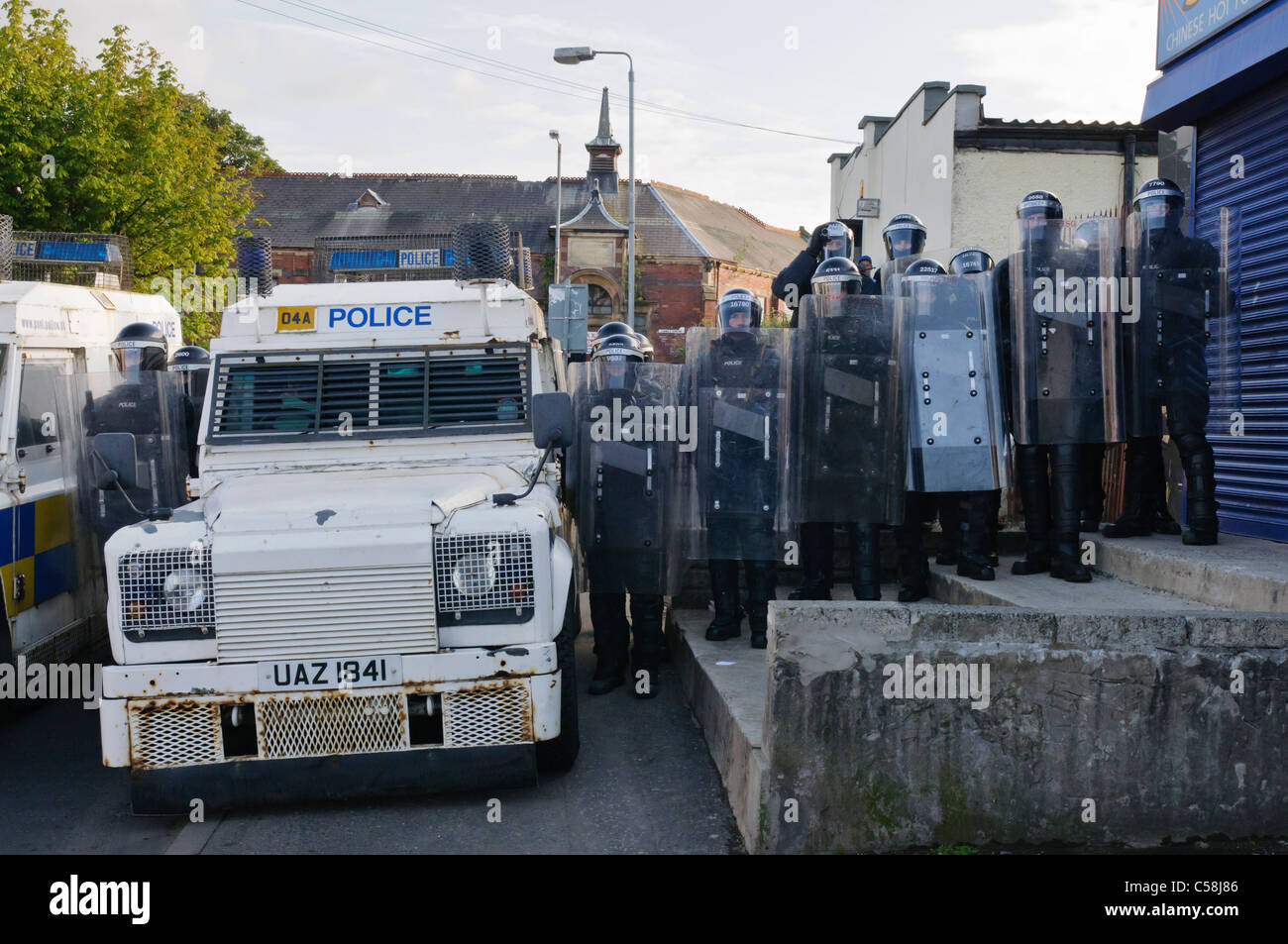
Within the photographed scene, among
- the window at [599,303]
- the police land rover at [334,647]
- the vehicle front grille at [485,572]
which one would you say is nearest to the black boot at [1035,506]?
the police land rover at [334,647]

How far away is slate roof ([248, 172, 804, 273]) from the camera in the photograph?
54312mm

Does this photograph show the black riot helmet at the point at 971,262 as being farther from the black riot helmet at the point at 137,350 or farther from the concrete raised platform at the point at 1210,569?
the black riot helmet at the point at 137,350

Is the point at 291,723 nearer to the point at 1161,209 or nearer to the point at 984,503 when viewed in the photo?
the point at 984,503

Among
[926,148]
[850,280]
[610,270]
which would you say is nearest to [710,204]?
[610,270]

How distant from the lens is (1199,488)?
6.91 metres

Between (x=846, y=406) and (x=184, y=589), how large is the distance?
4.01 m

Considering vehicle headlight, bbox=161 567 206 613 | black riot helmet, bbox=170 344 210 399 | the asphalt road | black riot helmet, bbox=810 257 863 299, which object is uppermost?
black riot helmet, bbox=810 257 863 299

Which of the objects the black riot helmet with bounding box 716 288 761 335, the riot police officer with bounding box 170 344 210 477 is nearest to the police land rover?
the black riot helmet with bounding box 716 288 761 335

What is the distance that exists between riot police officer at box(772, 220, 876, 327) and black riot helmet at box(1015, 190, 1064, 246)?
1163 millimetres

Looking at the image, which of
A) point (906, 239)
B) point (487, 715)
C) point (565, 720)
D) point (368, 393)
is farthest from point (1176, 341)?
point (368, 393)

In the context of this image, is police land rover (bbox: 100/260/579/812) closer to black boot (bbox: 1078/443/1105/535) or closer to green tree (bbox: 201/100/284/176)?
black boot (bbox: 1078/443/1105/535)

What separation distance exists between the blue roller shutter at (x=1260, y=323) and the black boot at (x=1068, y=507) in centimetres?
186

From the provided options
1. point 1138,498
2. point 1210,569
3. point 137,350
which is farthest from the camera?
point 137,350

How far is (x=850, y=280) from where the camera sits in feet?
23.4
